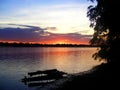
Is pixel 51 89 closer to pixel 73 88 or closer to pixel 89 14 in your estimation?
pixel 73 88

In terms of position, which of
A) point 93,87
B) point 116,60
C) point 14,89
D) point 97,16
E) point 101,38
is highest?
point 97,16

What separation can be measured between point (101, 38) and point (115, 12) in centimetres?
674

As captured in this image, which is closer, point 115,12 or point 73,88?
point 73,88

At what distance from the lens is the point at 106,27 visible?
3428 centimetres

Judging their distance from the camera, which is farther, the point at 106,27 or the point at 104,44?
the point at 104,44

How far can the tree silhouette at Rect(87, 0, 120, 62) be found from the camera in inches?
1252

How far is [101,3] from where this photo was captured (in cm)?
3359

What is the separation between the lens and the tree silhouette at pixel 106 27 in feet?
104

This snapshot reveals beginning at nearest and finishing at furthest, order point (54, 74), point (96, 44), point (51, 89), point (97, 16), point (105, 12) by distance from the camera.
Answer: point (51, 89)
point (105, 12)
point (97, 16)
point (96, 44)
point (54, 74)

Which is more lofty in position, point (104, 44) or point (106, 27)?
point (106, 27)

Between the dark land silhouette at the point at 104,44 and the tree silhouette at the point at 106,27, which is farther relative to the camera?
the tree silhouette at the point at 106,27

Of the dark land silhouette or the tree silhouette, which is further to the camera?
the tree silhouette

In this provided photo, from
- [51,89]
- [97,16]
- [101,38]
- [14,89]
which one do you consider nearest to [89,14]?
[97,16]

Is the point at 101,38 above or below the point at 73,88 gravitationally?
above
